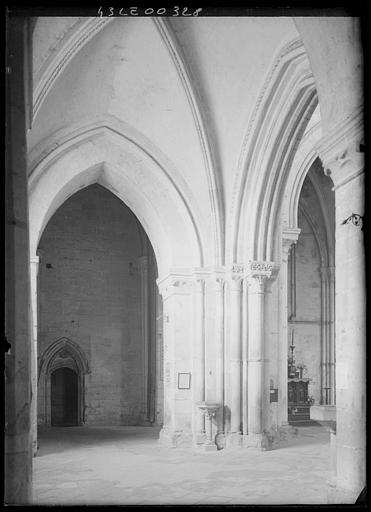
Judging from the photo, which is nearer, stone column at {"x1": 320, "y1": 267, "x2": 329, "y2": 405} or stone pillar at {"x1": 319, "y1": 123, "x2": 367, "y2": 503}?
stone pillar at {"x1": 319, "y1": 123, "x2": 367, "y2": 503}

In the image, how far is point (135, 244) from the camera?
20.9m

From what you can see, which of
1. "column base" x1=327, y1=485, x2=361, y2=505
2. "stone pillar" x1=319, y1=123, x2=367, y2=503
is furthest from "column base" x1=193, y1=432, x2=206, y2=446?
"stone pillar" x1=319, y1=123, x2=367, y2=503

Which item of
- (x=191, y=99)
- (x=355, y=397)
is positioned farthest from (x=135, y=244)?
(x=355, y=397)

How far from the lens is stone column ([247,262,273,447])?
12.6 m

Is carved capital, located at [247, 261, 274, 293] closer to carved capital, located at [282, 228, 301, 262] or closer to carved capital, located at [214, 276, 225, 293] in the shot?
carved capital, located at [214, 276, 225, 293]

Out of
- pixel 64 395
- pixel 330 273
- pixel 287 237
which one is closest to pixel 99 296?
pixel 64 395

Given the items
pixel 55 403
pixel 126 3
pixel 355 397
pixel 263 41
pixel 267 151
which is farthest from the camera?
pixel 55 403

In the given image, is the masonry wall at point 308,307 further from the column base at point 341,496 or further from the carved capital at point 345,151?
the carved capital at point 345,151

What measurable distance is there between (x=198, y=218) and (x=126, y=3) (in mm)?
8827

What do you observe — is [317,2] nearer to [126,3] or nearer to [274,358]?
[126,3]

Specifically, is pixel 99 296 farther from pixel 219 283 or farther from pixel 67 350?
pixel 219 283

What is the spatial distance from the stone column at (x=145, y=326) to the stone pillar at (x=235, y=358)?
7.30m

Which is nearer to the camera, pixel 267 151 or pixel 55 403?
pixel 267 151

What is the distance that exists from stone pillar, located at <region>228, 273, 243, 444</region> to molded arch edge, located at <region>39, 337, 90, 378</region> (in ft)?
25.8
